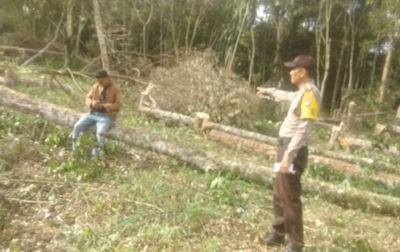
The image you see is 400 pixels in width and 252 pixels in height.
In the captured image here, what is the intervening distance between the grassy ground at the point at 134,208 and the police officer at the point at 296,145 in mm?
547

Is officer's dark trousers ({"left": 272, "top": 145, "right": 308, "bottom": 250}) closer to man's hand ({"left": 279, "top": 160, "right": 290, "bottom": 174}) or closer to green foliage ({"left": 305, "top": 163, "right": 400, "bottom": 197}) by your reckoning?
man's hand ({"left": 279, "top": 160, "right": 290, "bottom": 174})

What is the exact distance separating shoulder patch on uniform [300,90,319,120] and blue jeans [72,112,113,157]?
3.34 meters

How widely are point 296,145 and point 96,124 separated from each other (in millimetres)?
3522

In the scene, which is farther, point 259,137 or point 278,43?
point 278,43

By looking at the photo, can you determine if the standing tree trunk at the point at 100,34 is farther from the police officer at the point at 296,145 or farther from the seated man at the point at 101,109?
the police officer at the point at 296,145

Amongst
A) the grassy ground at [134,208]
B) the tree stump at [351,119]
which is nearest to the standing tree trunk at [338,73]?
the tree stump at [351,119]

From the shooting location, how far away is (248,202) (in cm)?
534

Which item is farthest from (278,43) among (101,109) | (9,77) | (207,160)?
(101,109)

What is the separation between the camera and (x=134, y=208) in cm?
477

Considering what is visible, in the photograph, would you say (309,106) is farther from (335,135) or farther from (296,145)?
(335,135)

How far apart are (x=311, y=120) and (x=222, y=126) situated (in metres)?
6.03

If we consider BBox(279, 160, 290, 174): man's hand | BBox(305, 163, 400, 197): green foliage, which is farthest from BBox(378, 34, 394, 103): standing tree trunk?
BBox(279, 160, 290, 174): man's hand

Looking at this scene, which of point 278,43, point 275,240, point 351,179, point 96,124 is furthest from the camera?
point 278,43

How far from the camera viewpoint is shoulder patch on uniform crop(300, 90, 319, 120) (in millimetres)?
3775
